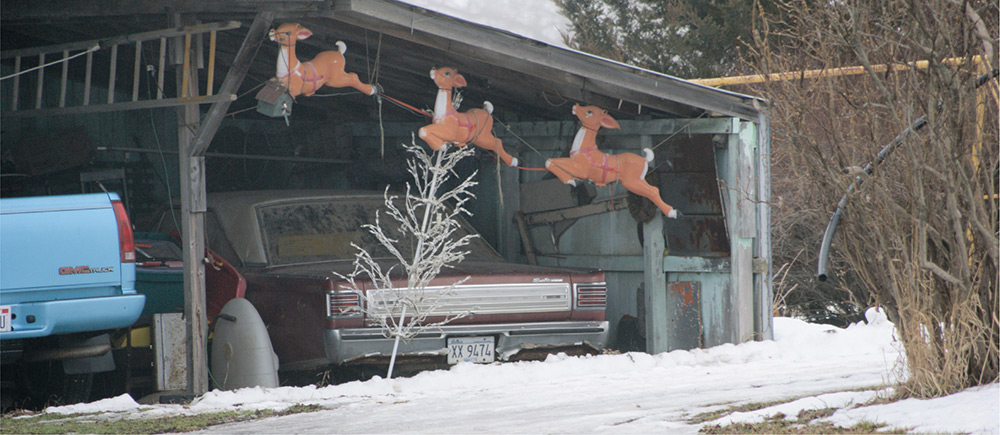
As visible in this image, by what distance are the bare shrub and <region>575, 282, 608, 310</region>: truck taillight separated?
8.92 feet

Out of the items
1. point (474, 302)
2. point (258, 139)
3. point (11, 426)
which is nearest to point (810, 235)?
point (258, 139)

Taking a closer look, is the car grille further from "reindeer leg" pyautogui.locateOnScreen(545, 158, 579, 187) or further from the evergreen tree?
the evergreen tree

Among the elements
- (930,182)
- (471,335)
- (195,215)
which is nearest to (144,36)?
(195,215)

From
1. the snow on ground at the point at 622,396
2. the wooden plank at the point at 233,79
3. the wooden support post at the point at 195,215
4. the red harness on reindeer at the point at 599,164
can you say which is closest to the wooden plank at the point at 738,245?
the snow on ground at the point at 622,396

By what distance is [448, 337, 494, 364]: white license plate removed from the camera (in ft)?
24.4

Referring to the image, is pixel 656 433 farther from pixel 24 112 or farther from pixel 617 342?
pixel 24 112

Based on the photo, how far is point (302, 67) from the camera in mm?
7855

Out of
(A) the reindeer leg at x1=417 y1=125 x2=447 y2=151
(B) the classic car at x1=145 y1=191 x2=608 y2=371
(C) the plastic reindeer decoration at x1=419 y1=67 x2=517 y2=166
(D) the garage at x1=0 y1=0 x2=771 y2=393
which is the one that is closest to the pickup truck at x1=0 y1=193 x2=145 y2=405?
(D) the garage at x1=0 y1=0 x2=771 y2=393

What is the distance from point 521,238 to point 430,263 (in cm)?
323

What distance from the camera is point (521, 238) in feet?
34.6

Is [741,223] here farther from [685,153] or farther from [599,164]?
[599,164]

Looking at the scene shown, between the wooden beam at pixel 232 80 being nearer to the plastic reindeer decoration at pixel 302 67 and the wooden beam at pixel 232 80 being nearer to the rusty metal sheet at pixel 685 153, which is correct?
the plastic reindeer decoration at pixel 302 67

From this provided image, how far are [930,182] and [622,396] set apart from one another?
2.35m

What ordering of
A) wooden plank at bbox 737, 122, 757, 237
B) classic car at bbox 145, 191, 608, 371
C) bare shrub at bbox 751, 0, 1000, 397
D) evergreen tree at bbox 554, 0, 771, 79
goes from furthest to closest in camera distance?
1. evergreen tree at bbox 554, 0, 771, 79
2. wooden plank at bbox 737, 122, 757, 237
3. classic car at bbox 145, 191, 608, 371
4. bare shrub at bbox 751, 0, 1000, 397
